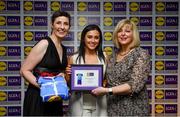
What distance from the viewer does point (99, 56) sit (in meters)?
2.23

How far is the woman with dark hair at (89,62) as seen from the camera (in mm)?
2125

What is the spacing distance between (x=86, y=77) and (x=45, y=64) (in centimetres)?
32

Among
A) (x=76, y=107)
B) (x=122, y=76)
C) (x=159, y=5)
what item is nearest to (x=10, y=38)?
(x=76, y=107)

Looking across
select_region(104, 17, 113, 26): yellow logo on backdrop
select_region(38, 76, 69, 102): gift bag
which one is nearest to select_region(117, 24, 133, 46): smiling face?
select_region(38, 76, 69, 102): gift bag

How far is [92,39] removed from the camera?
2.16 meters

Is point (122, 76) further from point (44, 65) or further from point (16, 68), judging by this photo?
point (16, 68)

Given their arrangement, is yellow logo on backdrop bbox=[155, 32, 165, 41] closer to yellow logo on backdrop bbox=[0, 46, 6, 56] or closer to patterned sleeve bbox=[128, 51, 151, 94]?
patterned sleeve bbox=[128, 51, 151, 94]

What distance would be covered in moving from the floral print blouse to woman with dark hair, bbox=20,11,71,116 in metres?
0.40

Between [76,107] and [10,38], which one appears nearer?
[76,107]

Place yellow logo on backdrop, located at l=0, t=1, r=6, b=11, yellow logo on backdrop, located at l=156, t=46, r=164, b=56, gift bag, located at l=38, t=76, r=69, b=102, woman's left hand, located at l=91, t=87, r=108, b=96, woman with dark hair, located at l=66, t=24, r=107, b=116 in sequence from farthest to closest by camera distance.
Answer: yellow logo on backdrop, located at l=156, t=46, r=164, b=56 → yellow logo on backdrop, located at l=0, t=1, r=6, b=11 → woman with dark hair, located at l=66, t=24, r=107, b=116 → woman's left hand, located at l=91, t=87, r=108, b=96 → gift bag, located at l=38, t=76, r=69, b=102

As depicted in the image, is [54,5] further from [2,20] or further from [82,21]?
[2,20]

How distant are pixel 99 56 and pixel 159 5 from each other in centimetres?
105

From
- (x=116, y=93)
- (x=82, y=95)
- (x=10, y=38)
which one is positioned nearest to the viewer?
(x=116, y=93)

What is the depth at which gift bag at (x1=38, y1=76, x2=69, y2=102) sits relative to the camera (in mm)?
1893
